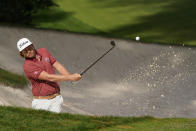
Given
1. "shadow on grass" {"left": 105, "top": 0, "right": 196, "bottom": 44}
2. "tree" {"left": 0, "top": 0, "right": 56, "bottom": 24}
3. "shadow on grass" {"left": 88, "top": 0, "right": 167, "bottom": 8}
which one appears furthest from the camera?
"shadow on grass" {"left": 88, "top": 0, "right": 167, "bottom": 8}

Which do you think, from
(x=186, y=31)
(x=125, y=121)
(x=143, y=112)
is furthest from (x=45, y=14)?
(x=125, y=121)

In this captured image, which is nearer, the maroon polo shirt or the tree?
the maroon polo shirt

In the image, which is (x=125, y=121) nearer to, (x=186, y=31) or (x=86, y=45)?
(x=86, y=45)

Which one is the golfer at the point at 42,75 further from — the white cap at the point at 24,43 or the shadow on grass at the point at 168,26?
the shadow on grass at the point at 168,26

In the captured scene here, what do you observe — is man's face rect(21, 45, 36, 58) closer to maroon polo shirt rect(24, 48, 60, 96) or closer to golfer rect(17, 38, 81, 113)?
golfer rect(17, 38, 81, 113)

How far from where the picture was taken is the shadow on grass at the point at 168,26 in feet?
76.4

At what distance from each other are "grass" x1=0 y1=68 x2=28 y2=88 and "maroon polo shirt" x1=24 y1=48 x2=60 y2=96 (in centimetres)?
509

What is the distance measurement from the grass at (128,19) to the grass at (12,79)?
7.57 meters

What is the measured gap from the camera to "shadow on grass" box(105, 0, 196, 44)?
23281mm

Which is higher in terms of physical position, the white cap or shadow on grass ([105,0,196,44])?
shadow on grass ([105,0,196,44])

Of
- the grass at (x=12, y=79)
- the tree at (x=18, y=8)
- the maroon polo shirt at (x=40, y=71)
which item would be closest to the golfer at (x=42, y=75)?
the maroon polo shirt at (x=40, y=71)

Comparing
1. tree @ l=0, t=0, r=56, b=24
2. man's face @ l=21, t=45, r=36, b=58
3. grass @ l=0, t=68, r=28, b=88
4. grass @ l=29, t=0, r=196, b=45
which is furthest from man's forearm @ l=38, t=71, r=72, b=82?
grass @ l=29, t=0, r=196, b=45

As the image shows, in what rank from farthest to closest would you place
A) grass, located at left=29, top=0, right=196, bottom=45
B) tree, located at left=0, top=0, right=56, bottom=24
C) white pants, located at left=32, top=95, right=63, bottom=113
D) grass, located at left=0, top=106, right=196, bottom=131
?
grass, located at left=29, top=0, right=196, bottom=45 → tree, located at left=0, top=0, right=56, bottom=24 → white pants, located at left=32, top=95, right=63, bottom=113 → grass, located at left=0, top=106, right=196, bottom=131

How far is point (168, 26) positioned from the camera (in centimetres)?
2533
